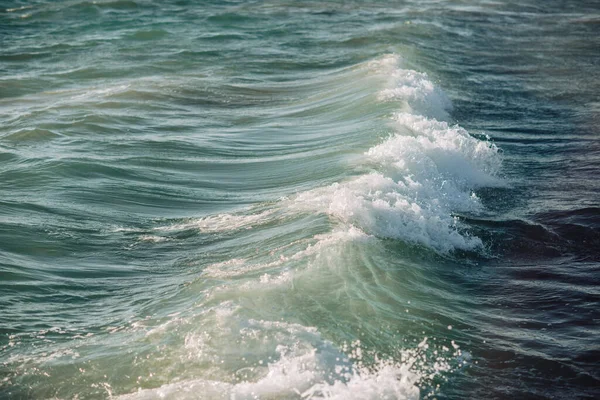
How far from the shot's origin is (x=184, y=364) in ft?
23.6

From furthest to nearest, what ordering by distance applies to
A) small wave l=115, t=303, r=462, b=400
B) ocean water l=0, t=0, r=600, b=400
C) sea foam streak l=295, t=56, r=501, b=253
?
sea foam streak l=295, t=56, r=501, b=253 → ocean water l=0, t=0, r=600, b=400 → small wave l=115, t=303, r=462, b=400

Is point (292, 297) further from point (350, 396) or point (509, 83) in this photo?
point (509, 83)

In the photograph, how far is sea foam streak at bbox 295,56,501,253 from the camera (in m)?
10.1

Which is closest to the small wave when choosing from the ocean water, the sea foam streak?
the ocean water

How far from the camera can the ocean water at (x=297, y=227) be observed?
730cm

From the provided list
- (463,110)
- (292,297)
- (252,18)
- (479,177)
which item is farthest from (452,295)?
(252,18)

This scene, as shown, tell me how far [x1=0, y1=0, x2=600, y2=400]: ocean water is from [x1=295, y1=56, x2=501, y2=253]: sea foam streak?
36 mm

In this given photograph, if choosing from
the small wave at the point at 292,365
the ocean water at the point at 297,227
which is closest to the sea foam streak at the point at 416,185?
the ocean water at the point at 297,227

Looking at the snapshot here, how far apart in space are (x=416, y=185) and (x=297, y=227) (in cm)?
207

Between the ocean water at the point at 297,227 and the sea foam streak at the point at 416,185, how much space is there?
4 cm

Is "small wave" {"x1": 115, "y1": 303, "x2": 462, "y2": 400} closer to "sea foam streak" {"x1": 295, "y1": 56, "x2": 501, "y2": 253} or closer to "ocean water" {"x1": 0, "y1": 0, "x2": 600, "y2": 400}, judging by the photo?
"ocean water" {"x1": 0, "y1": 0, "x2": 600, "y2": 400}

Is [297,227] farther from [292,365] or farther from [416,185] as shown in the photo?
[292,365]

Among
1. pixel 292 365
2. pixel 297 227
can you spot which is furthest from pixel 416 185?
pixel 292 365

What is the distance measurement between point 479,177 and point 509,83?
783cm
